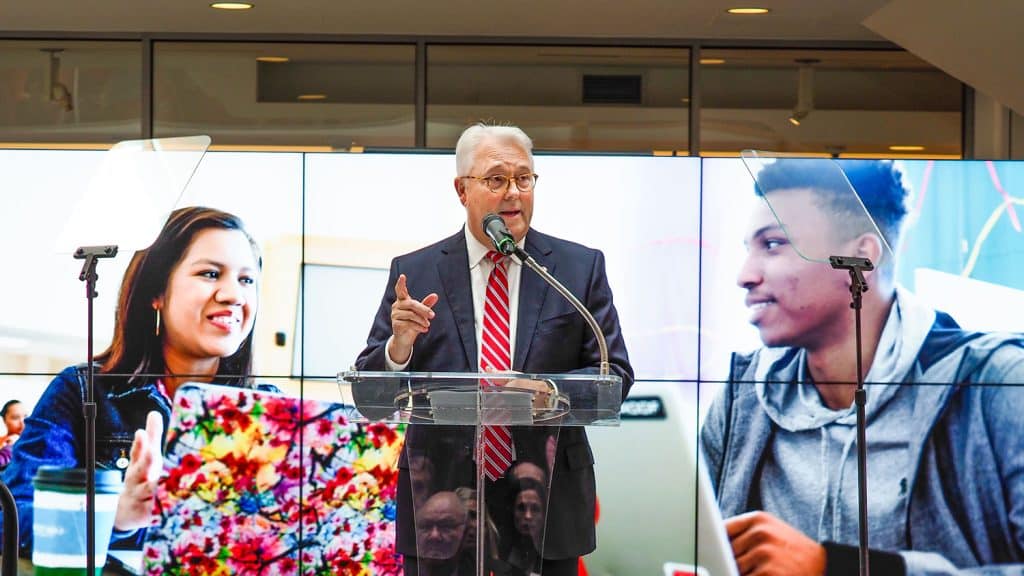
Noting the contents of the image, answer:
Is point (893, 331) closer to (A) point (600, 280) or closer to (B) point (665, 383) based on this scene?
(B) point (665, 383)

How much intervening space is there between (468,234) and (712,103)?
3.50m

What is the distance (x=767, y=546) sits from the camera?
5.66 m

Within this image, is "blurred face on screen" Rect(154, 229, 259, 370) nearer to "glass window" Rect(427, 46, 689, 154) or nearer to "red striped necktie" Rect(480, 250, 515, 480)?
"glass window" Rect(427, 46, 689, 154)

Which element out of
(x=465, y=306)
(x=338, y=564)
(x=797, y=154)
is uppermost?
(x=797, y=154)

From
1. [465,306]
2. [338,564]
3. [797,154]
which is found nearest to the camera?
[465,306]

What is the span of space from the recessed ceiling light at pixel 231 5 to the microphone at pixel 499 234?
11.6 ft

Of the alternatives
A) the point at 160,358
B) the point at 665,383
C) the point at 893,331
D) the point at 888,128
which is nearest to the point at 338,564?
the point at 160,358

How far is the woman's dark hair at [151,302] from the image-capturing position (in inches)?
222

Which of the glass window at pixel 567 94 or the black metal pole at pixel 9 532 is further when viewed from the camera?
the glass window at pixel 567 94

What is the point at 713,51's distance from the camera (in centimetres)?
700

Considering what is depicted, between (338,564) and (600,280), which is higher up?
(600,280)

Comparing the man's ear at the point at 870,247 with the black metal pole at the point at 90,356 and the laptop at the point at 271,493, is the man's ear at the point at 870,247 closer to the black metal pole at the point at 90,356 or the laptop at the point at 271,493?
the laptop at the point at 271,493

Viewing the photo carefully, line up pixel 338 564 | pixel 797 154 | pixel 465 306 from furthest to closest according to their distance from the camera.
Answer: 1. pixel 797 154
2. pixel 338 564
3. pixel 465 306

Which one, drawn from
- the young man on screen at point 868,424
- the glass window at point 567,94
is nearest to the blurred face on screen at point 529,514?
the young man on screen at point 868,424
